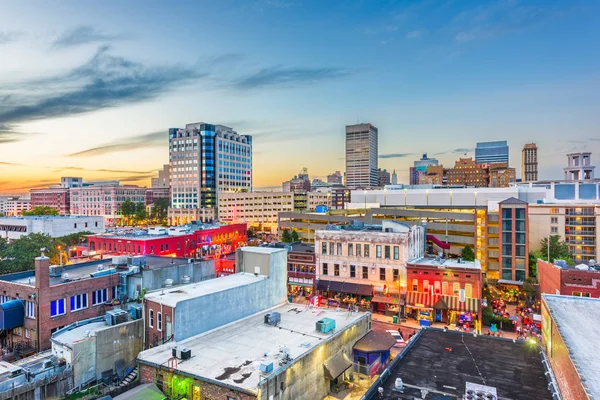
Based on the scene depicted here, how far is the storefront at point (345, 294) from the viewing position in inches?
2066

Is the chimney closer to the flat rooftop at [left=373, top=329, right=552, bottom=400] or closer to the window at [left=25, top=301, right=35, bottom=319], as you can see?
the window at [left=25, top=301, right=35, bottom=319]

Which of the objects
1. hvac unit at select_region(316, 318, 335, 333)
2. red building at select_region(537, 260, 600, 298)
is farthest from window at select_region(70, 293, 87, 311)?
red building at select_region(537, 260, 600, 298)

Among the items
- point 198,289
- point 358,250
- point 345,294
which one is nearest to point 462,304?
point 358,250

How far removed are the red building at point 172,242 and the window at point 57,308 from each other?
3357cm

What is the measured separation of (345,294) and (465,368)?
3206 cm

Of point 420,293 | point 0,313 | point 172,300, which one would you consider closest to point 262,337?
point 172,300

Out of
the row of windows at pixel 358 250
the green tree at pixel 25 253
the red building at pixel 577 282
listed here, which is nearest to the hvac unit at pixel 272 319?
the row of windows at pixel 358 250

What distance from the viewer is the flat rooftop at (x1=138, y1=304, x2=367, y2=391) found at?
2291cm

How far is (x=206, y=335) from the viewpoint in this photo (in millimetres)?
29359

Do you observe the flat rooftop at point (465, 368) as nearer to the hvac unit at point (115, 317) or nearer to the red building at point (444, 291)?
the red building at point (444, 291)

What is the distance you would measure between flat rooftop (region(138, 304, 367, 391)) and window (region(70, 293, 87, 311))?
48.1 ft

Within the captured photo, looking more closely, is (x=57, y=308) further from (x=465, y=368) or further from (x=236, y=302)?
(x=465, y=368)

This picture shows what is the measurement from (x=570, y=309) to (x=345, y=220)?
73950mm

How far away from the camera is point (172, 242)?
76.5 meters
